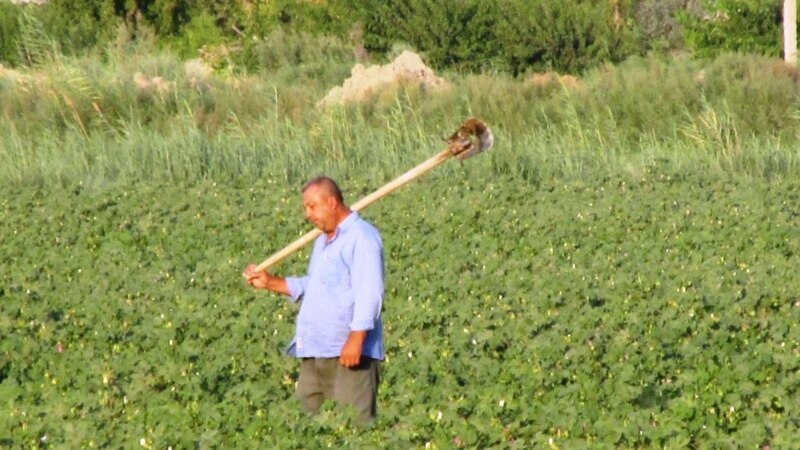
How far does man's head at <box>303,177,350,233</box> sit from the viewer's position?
757 cm

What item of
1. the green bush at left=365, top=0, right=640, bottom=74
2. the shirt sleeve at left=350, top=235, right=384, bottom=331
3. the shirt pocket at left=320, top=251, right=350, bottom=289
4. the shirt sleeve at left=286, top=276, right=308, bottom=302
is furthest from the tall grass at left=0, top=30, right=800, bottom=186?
the shirt sleeve at left=350, top=235, right=384, bottom=331

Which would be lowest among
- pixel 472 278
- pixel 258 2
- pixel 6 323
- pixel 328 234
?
pixel 258 2

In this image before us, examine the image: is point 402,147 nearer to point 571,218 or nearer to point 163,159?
point 163,159

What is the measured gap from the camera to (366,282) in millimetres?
7465

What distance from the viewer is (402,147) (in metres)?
18.8

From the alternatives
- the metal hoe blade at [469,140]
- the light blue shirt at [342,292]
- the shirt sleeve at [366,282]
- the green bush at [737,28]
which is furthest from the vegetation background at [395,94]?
the shirt sleeve at [366,282]

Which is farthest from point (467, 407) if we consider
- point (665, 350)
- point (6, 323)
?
point (6, 323)

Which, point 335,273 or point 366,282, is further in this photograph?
point 335,273

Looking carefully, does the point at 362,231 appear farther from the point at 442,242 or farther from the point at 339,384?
the point at 442,242

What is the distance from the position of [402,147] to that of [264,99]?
4.26 meters

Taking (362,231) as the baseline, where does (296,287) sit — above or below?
below

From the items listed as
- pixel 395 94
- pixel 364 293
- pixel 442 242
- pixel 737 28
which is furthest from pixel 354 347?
pixel 737 28

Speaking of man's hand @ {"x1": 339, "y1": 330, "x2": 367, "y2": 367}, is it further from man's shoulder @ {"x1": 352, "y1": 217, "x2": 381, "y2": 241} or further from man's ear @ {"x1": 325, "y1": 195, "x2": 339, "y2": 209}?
man's ear @ {"x1": 325, "y1": 195, "x2": 339, "y2": 209}

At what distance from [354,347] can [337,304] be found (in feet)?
0.83
